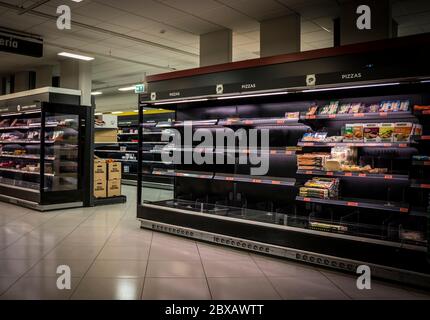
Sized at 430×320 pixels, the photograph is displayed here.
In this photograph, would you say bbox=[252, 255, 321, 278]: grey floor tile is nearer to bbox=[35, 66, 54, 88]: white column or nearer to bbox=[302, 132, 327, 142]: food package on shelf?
bbox=[302, 132, 327, 142]: food package on shelf

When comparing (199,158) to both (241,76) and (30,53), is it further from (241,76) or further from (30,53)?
(30,53)

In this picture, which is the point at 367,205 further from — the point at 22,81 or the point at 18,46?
the point at 22,81

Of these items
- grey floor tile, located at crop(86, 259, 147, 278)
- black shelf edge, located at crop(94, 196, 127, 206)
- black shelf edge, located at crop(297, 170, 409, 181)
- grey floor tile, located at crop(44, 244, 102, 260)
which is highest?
black shelf edge, located at crop(297, 170, 409, 181)

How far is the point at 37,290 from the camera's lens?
3625 millimetres

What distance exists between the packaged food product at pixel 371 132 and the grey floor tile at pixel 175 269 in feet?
8.13

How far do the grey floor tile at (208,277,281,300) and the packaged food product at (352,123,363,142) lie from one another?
1971mm

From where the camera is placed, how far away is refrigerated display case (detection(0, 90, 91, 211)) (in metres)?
8.16

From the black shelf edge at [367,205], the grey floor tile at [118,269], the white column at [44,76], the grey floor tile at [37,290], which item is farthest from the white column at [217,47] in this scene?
the white column at [44,76]

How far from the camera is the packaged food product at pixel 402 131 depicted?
161 inches

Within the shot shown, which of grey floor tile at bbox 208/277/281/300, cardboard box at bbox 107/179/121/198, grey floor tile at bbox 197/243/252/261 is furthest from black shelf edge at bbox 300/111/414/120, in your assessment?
cardboard box at bbox 107/179/121/198

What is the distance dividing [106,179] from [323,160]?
6.14 meters

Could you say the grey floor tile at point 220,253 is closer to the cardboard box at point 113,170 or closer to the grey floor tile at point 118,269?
the grey floor tile at point 118,269
